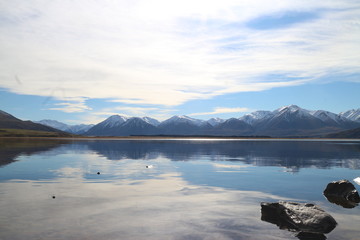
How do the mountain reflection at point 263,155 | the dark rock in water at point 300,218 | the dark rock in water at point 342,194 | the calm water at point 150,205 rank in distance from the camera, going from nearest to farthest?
the calm water at point 150,205, the dark rock in water at point 300,218, the dark rock in water at point 342,194, the mountain reflection at point 263,155

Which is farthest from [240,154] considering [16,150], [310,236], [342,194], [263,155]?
[310,236]

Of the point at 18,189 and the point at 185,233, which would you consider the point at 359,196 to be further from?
the point at 18,189

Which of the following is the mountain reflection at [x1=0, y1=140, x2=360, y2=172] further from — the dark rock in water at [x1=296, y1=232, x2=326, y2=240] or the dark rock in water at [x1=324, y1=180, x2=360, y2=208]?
the dark rock in water at [x1=296, y1=232, x2=326, y2=240]

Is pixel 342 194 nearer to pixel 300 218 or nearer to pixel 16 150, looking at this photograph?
pixel 300 218

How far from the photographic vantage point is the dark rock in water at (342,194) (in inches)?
1124

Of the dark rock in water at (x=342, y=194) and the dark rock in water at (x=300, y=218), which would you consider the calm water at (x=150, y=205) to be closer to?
the dark rock in water at (x=300, y=218)

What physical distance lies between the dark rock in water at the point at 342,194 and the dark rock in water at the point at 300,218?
27.9 feet

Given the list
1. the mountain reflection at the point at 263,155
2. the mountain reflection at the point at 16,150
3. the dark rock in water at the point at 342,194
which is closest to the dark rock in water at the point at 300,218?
the dark rock in water at the point at 342,194

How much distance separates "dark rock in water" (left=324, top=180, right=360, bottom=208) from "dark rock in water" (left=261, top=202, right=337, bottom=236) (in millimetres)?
8498

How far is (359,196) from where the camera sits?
1168 inches

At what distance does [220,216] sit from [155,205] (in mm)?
5830

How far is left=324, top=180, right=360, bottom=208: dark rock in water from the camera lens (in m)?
28.5

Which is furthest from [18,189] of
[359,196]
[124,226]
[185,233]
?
[359,196]

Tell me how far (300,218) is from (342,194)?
40.8ft
